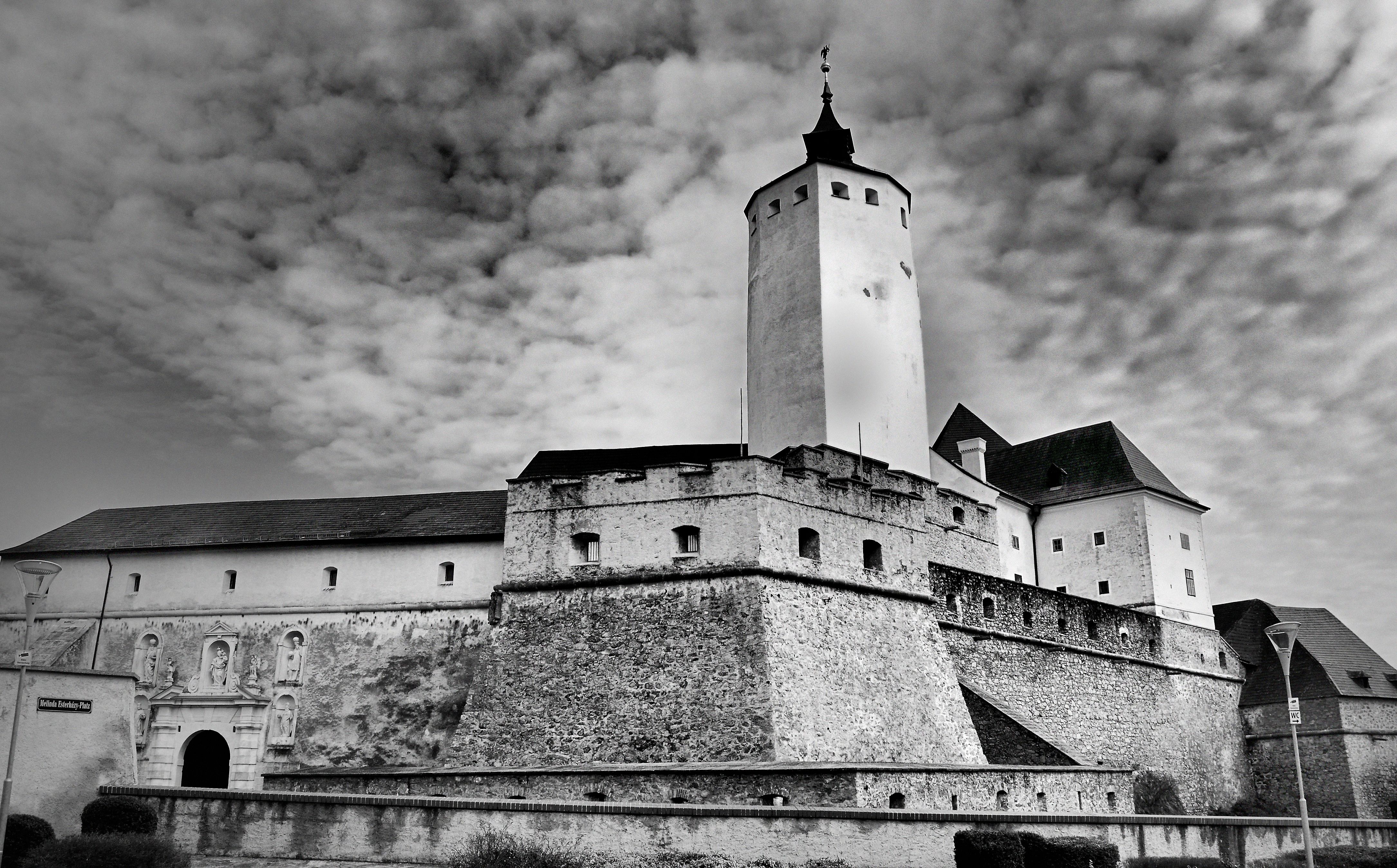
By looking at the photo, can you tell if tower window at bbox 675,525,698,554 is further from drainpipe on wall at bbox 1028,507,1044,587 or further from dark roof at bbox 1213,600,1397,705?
dark roof at bbox 1213,600,1397,705

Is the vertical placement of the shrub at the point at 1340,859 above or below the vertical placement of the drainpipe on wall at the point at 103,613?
below

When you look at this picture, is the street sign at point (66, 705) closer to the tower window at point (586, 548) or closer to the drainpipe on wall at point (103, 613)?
the tower window at point (586, 548)

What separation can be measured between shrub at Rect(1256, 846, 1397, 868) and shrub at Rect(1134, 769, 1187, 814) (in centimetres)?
825

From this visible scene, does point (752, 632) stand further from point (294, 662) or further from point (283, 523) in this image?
point (283, 523)

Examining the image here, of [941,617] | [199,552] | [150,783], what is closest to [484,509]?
[199,552]

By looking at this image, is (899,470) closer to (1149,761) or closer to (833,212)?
(833,212)

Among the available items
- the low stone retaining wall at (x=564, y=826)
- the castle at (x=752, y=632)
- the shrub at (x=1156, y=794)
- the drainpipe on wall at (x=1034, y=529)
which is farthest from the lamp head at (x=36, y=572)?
the drainpipe on wall at (x=1034, y=529)

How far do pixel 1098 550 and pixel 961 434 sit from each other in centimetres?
672

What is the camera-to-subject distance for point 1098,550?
3762cm

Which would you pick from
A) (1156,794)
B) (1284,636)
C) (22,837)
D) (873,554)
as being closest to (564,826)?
(22,837)

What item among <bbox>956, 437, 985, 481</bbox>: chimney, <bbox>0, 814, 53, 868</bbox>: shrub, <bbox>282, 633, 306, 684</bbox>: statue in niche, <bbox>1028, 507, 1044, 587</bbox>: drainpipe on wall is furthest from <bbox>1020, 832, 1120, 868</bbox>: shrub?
<bbox>1028, 507, 1044, 587</bbox>: drainpipe on wall

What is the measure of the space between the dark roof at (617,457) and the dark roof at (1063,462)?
863 cm

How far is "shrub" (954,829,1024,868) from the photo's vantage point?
14.4 meters

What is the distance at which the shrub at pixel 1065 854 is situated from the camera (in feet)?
48.5
